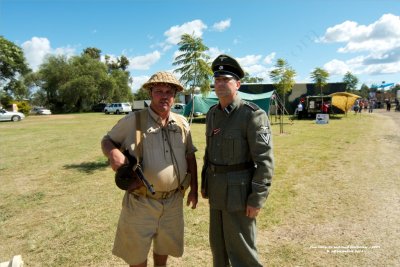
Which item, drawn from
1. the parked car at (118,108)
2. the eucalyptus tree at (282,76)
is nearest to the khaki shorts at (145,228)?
the eucalyptus tree at (282,76)

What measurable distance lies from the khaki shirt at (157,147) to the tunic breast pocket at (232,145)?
41 cm

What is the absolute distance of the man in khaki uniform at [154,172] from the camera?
275cm

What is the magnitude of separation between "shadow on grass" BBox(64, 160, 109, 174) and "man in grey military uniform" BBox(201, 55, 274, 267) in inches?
251

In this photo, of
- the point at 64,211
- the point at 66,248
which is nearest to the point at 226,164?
the point at 66,248

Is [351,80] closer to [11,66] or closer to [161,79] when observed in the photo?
[11,66]

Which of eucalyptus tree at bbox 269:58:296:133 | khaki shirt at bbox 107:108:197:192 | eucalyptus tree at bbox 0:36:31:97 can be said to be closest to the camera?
khaki shirt at bbox 107:108:197:192

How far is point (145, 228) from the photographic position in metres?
2.77

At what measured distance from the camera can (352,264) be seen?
3.61m

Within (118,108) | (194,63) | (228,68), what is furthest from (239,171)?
(118,108)

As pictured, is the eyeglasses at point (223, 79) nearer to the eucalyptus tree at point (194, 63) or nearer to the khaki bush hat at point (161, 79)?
the khaki bush hat at point (161, 79)

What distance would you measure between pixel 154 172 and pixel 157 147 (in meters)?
0.22

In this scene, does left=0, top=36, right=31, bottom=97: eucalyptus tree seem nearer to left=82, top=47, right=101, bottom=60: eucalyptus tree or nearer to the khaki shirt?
left=82, top=47, right=101, bottom=60: eucalyptus tree

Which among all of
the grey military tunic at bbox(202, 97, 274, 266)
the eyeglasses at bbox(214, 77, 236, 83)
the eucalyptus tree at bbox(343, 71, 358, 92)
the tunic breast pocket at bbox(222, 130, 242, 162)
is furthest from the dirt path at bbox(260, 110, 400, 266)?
the eucalyptus tree at bbox(343, 71, 358, 92)

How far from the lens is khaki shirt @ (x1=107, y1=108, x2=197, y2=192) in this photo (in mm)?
2744
